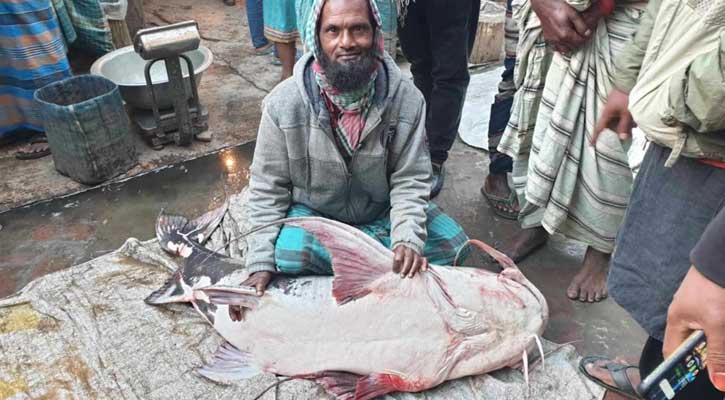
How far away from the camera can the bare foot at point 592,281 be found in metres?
2.52

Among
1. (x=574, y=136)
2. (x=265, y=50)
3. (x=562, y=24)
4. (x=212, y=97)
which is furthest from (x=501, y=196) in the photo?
(x=265, y=50)

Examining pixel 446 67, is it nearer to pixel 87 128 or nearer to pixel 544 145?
pixel 544 145

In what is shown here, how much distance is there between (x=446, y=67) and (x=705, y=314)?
2.07 metres

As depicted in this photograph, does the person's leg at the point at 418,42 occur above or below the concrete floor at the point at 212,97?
above

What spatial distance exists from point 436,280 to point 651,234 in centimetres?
69

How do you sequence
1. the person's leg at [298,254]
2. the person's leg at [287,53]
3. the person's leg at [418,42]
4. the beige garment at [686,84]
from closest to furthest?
the beige garment at [686,84], the person's leg at [298,254], the person's leg at [418,42], the person's leg at [287,53]

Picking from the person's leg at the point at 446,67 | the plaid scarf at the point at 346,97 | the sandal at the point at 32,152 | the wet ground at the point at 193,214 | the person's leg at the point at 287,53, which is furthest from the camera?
the person's leg at the point at 287,53

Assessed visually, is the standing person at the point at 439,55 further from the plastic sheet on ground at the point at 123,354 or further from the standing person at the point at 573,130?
the plastic sheet on ground at the point at 123,354

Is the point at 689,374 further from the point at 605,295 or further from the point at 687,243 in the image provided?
the point at 605,295

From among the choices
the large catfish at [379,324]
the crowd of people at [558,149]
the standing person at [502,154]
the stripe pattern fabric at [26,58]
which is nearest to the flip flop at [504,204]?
the standing person at [502,154]

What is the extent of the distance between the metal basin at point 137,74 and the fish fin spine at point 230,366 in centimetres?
211

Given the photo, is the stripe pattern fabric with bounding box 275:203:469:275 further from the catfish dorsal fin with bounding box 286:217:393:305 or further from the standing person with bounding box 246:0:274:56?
the standing person with bounding box 246:0:274:56

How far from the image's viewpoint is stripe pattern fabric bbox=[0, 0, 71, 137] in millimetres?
3217

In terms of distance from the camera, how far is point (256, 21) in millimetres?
4805
